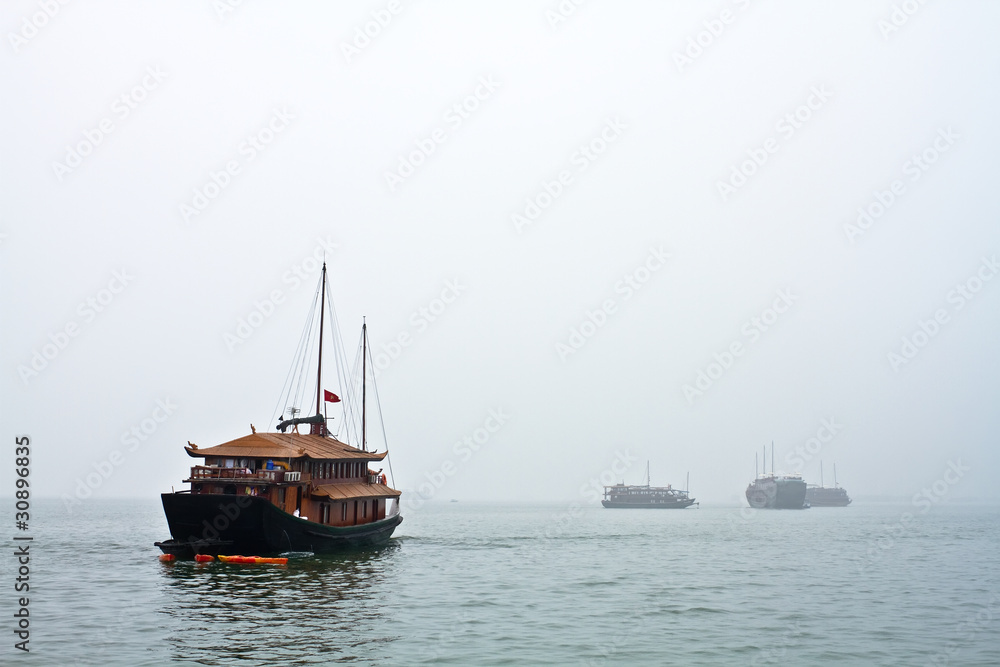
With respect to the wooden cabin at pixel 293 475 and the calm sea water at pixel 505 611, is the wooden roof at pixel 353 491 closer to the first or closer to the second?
the wooden cabin at pixel 293 475

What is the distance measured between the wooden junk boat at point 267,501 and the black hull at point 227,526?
0.05 meters

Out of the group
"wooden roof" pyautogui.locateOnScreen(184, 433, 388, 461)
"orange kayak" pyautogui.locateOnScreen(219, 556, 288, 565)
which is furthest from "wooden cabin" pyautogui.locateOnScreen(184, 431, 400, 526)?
"orange kayak" pyautogui.locateOnScreen(219, 556, 288, 565)

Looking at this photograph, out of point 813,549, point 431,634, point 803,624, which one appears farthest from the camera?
point 813,549

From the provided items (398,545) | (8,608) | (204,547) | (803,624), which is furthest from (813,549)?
(8,608)

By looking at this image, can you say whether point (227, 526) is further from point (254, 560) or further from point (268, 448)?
point (268, 448)

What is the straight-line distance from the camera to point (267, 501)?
4412 centimetres

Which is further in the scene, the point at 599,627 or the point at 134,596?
the point at 134,596

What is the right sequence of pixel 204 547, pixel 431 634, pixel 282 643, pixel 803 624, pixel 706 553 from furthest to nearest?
pixel 706 553
pixel 204 547
pixel 803 624
pixel 431 634
pixel 282 643

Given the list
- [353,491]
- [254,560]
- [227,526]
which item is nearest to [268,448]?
[227,526]

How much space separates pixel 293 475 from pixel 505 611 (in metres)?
18.3

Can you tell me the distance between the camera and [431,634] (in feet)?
92.6

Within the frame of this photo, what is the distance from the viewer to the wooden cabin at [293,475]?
45.7m

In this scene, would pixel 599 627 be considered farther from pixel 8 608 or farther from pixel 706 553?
pixel 706 553

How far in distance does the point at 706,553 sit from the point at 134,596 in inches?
1663
